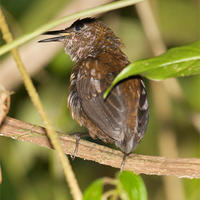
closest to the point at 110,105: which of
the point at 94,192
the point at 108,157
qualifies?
the point at 108,157

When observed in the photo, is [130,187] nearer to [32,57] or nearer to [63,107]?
[32,57]

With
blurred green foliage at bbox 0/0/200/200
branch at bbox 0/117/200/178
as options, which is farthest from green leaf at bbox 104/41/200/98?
blurred green foliage at bbox 0/0/200/200

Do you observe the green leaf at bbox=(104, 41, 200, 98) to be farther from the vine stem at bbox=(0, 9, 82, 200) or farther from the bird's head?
the bird's head

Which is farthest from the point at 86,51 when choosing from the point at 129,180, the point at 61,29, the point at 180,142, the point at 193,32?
the point at 129,180

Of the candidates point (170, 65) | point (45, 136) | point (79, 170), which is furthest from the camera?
point (79, 170)

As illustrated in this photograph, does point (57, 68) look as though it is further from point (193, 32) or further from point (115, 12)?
point (193, 32)

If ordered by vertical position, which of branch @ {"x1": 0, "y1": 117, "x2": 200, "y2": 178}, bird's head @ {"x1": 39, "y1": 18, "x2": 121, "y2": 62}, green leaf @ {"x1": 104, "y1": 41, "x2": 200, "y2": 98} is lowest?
green leaf @ {"x1": 104, "y1": 41, "x2": 200, "y2": 98}

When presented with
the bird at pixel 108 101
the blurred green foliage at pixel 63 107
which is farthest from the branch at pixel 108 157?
the blurred green foliage at pixel 63 107
